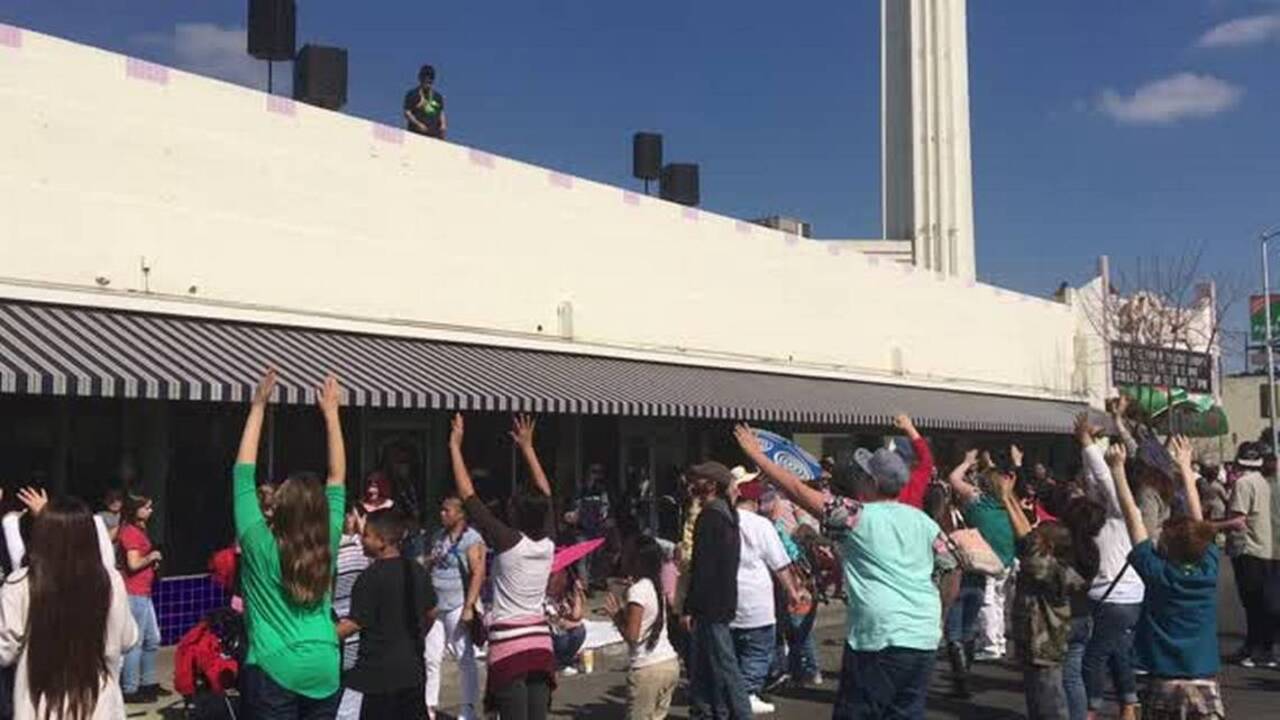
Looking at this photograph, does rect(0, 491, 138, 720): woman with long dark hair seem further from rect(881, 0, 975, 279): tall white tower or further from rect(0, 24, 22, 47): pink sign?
Result: rect(881, 0, 975, 279): tall white tower

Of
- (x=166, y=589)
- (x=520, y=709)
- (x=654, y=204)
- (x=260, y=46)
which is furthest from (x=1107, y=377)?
(x=520, y=709)

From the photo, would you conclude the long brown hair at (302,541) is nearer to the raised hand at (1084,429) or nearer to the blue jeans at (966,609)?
the raised hand at (1084,429)

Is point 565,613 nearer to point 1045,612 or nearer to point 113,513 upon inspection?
point 1045,612

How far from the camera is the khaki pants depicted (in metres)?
7.20

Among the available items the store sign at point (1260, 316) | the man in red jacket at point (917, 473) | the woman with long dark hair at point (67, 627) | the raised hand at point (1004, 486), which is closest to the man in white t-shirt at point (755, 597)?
the raised hand at point (1004, 486)

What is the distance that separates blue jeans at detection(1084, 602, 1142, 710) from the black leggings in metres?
3.52

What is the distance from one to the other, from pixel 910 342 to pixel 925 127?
7738mm

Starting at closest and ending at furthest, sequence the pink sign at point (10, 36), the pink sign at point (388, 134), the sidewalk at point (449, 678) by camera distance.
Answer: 1. the sidewalk at point (449, 678)
2. the pink sign at point (10, 36)
3. the pink sign at point (388, 134)

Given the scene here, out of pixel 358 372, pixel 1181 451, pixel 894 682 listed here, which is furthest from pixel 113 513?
pixel 1181 451

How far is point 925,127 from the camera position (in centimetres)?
2933

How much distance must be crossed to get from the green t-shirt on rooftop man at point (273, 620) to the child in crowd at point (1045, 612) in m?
4.23

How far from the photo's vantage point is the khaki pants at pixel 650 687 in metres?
7.20

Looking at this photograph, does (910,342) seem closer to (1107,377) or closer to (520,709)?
(1107,377)

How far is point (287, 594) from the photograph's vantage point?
486 cm
